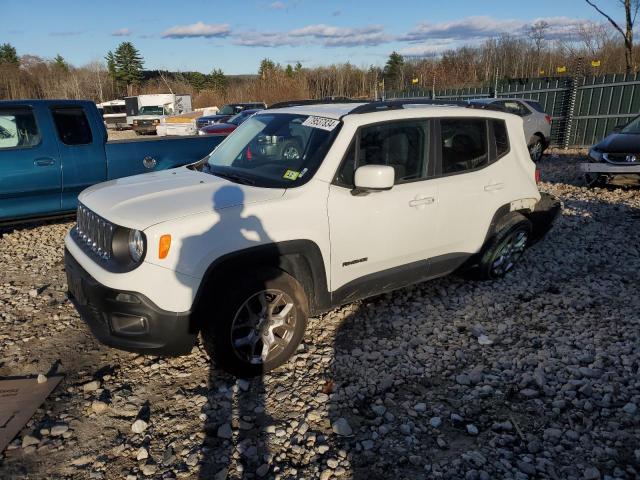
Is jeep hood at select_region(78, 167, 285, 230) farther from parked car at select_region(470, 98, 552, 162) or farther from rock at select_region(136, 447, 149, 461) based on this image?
parked car at select_region(470, 98, 552, 162)

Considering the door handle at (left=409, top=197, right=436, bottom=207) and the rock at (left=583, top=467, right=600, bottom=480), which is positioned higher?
the door handle at (left=409, top=197, right=436, bottom=207)

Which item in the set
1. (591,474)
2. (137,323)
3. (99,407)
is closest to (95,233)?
(137,323)

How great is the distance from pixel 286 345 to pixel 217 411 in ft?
2.20

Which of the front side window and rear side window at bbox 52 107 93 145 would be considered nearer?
the front side window

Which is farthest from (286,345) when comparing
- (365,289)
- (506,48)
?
(506,48)

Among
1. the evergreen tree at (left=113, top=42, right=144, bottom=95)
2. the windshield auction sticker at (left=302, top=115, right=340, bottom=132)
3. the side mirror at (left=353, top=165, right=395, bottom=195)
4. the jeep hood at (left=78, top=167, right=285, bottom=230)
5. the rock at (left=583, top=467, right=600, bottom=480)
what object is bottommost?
the rock at (left=583, top=467, right=600, bottom=480)

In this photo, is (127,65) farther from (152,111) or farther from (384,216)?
(384,216)

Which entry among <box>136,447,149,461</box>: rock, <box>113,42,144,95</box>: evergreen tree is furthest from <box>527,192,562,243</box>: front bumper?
<box>113,42,144,95</box>: evergreen tree

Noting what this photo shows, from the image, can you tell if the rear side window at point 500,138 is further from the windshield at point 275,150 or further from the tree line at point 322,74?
the tree line at point 322,74

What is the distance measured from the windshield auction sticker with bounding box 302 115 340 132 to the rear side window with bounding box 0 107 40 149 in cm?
455

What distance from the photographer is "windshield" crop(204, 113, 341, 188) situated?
3582mm

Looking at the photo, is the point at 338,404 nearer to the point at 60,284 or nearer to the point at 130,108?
the point at 60,284

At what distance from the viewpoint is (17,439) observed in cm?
286

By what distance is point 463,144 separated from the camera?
4402 mm
